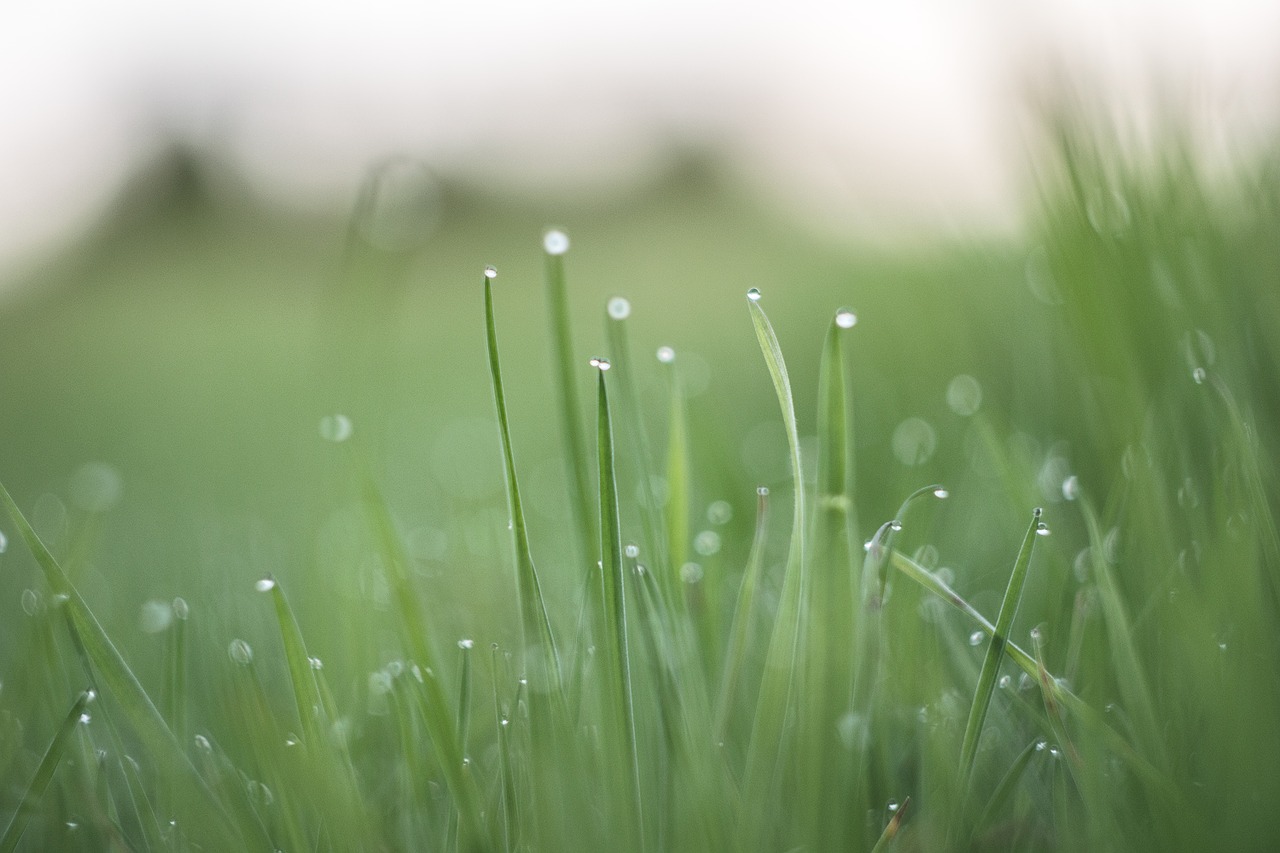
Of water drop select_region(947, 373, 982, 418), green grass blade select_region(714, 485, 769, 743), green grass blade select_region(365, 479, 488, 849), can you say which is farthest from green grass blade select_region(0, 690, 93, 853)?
water drop select_region(947, 373, 982, 418)

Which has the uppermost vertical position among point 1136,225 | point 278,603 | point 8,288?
point 8,288

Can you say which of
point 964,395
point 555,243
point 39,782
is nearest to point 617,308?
point 555,243

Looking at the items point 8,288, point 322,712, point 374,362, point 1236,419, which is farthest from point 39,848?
point 8,288

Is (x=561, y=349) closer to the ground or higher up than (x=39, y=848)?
higher up

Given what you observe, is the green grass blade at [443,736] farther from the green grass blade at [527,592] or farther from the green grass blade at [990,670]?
the green grass blade at [990,670]

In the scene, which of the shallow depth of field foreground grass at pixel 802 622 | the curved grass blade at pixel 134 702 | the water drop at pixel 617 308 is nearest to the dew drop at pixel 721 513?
the shallow depth of field foreground grass at pixel 802 622

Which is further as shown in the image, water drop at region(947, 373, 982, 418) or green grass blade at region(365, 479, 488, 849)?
water drop at region(947, 373, 982, 418)

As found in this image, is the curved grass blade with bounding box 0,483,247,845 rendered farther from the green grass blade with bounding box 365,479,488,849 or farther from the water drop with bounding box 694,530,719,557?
the water drop with bounding box 694,530,719,557

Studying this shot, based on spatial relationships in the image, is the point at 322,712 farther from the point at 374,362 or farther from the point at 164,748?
the point at 374,362
